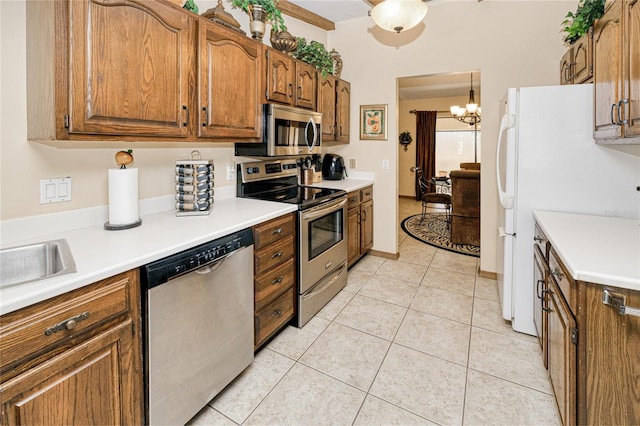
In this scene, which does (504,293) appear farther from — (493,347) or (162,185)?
(162,185)

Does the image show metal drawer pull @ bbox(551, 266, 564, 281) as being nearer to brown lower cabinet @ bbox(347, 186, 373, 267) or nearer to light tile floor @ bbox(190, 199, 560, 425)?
light tile floor @ bbox(190, 199, 560, 425)

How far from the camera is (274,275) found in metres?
2.12

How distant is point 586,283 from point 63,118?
2.13 metres

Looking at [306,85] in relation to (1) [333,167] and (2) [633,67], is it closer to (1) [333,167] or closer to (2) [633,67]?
(1) [333,167]

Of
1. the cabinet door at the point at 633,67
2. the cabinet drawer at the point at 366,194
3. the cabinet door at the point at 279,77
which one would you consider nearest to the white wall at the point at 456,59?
the cabinet drawer at the point at 366,194

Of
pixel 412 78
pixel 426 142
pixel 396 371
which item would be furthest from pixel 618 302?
pixel 426 142

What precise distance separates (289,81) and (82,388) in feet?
7.84

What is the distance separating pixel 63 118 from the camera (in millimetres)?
1290

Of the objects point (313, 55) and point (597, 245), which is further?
point (313, 55)

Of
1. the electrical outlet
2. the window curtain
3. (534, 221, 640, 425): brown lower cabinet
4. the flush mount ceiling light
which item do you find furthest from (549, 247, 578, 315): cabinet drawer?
the window curtain

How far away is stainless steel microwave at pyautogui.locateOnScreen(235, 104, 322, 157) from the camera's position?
2414 mm

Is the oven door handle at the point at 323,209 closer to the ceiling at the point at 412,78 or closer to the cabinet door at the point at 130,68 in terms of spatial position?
the cabinet door at the point at 130,68

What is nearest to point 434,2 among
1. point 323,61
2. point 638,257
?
point 323,61

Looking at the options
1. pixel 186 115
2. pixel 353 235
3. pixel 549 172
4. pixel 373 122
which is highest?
pixel 373 122
